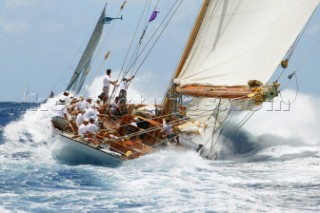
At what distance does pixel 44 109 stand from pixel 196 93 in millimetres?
23810

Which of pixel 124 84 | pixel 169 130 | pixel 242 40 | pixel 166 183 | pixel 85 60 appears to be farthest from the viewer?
pixel 85 60

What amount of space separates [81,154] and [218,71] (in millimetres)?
5351

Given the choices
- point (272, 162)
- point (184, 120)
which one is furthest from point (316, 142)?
point (184, 120)

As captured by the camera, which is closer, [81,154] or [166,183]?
[166,183]

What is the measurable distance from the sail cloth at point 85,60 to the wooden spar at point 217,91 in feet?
62.0

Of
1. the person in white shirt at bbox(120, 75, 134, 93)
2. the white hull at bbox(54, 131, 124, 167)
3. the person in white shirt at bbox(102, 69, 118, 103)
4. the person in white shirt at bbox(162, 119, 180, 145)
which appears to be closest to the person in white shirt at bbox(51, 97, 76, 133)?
the white hull at bbox(54, 131, 124, 167)

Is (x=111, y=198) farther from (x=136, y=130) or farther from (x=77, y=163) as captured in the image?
(x=136, y=130)

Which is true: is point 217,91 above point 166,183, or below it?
above

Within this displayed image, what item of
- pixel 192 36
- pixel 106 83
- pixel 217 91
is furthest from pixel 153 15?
pixel 217 91

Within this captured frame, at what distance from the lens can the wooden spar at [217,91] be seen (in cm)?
1905

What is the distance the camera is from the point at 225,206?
46.1 feet

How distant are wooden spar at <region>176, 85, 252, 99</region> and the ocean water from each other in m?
2.22

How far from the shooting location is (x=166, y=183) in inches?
656

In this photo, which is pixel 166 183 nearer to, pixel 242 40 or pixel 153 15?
pixel 242 40
